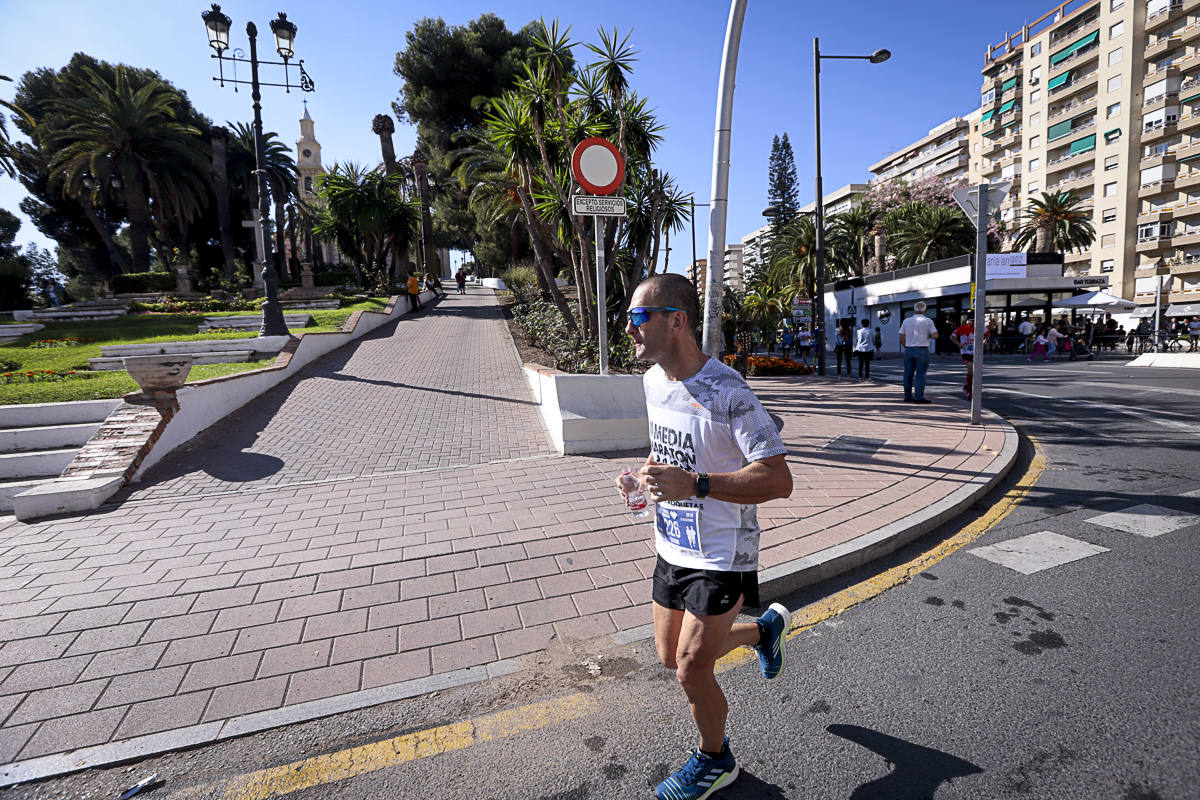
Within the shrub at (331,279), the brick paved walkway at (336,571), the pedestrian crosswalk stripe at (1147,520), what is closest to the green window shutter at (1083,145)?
the brick paved walkway at (336,571)

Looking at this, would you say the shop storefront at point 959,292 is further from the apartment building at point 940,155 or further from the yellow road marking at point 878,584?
the apartment building at point 940,155

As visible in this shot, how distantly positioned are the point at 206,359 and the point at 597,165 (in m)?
10.6

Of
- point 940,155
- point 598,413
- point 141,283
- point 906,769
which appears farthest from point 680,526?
point 940,155

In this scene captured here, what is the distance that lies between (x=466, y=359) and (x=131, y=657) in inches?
462

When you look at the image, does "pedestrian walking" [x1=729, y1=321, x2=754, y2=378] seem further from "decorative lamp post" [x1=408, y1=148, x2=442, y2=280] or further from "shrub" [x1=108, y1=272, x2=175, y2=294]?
"shrub" [x1=108, y1=272, x2=175, y2=294]

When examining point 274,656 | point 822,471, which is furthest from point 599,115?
point 274,656

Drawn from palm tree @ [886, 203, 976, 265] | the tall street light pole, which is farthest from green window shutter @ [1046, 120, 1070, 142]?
the tall street light pole

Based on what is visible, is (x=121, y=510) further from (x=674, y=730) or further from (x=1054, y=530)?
(x=1054, y=530)

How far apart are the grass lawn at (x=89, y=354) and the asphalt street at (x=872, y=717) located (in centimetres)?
803

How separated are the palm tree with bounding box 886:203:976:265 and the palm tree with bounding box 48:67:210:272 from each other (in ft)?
150

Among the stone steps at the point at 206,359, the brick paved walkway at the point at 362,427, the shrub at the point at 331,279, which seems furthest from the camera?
the shrub at the point at 331,279

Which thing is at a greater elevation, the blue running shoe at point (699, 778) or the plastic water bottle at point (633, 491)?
the plastic water bottle at point (633, 491)

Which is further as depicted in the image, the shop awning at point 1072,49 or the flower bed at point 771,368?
the shop awning at point 1072,49

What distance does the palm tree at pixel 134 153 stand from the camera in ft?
97.5
